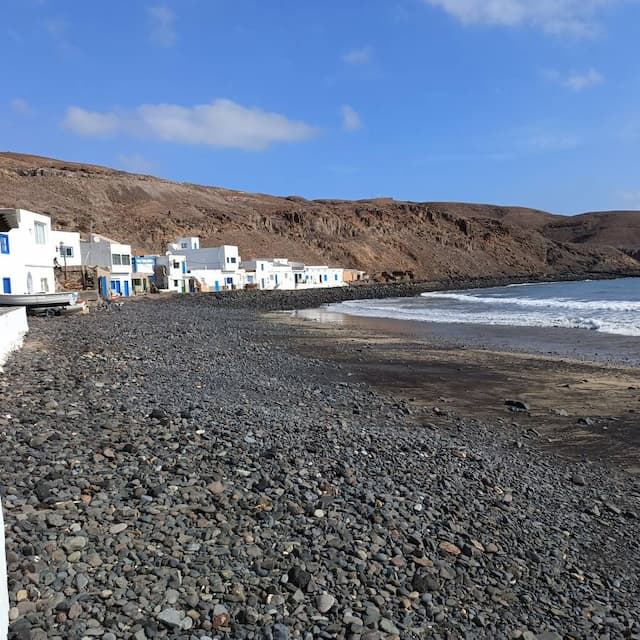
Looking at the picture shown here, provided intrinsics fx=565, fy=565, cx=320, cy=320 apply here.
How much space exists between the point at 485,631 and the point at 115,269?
50869mm

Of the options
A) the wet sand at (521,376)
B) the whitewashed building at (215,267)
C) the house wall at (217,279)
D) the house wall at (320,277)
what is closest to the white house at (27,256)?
the wet sand at (521,376)

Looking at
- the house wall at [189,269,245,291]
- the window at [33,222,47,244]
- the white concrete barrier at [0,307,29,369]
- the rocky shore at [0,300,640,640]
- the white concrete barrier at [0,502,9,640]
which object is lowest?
the rocky shore at [0,300,640,640]

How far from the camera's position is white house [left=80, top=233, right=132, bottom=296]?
49.1 m

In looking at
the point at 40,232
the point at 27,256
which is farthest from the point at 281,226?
the point at 27,256

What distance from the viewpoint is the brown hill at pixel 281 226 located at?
91.1 meters

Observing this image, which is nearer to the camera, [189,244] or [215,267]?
[215,267]

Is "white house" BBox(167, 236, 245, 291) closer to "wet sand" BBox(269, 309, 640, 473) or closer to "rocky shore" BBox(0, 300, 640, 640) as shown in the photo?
"wet sand" BBox(269, 309, 640, 473)

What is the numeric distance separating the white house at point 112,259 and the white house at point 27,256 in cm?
1734

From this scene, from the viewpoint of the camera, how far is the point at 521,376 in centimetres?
1383

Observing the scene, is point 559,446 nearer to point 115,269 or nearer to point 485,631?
point 485,631

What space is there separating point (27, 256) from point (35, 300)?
525cm

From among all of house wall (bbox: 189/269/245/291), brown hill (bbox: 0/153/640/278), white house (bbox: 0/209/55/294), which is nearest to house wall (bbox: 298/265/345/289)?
house wall (bbox: 189/269/245/291)

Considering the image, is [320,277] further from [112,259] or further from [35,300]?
[35,300]

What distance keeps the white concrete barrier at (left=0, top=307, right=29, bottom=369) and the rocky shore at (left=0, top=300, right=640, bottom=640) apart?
12.3 feet
